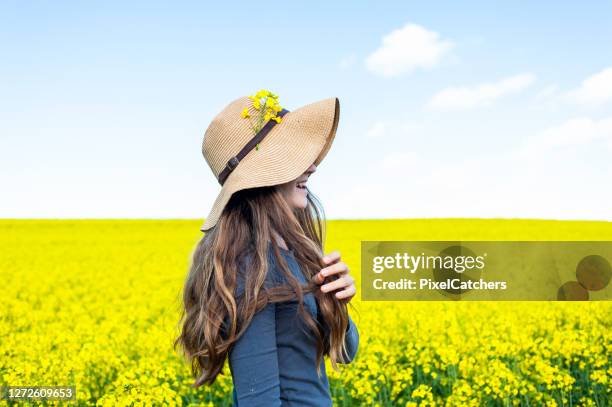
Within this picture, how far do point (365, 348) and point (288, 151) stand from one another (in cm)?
386

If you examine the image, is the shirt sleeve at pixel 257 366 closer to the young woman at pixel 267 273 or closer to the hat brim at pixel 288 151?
the young woman at pixel 267 273

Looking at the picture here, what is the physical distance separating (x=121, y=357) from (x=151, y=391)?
1.33 meters

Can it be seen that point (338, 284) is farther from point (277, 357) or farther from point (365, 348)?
point (365, 348)

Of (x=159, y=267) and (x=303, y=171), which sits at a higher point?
(x=159, y=267)

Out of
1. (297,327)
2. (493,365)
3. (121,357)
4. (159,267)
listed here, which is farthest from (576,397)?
(159,267)

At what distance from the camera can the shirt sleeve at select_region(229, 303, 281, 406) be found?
5.72 ft

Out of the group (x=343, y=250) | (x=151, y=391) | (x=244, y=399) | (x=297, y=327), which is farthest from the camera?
(x=343, y=250)

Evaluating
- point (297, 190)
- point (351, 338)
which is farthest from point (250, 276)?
point (351, 338)

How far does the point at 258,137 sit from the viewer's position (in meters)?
2.03

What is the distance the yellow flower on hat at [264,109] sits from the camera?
2.06 metres

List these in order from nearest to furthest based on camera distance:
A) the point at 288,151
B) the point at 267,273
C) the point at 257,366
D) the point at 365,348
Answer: the point at 257,366, the point at 267,273, the point at 288,151, the point at 365,348

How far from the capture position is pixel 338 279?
6.00 feet

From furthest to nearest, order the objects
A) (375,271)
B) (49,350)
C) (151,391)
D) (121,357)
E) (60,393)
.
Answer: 1. (375,271)
2. (49,350)
3. (121,357)
4. (60,393)
5. (151,391)

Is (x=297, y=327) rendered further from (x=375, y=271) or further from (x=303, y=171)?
(x=375, y=271)
